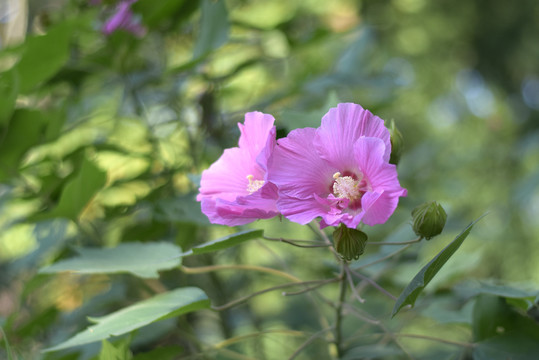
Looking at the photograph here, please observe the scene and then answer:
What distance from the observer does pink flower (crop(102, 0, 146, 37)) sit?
0.83 m

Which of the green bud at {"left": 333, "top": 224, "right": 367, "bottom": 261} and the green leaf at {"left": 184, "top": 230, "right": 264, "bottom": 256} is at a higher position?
the green bud at {"left": 333, "top": 224, "right": 367, "bottom": 261}

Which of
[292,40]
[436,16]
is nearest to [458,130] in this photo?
[436,16]

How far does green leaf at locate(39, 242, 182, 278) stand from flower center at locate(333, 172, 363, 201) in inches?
7.4

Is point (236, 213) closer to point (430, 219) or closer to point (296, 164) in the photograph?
point (296, 164)

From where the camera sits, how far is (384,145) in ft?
1.39

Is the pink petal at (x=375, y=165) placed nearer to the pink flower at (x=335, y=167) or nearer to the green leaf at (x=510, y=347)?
the pink flower at (x=335, y=167)

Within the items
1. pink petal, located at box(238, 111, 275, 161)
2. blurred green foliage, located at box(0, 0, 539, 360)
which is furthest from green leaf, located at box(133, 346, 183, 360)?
pink petal, located at box(238, 111, 275, 161)

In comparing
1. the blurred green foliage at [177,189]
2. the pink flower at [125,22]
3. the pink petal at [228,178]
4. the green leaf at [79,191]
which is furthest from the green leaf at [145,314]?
the pink flower at [125,22]

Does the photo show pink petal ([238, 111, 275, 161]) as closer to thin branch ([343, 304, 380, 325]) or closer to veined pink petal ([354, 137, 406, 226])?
veined pink petal ([354, 137, 406, 226])

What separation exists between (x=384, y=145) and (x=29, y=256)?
0.69 m

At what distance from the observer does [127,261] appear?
60cm

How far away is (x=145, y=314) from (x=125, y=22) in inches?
19.6

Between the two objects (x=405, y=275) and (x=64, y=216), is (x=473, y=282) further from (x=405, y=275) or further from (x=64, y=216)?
(x=64, y=216)

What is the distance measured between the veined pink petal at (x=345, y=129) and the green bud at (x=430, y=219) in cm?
7
